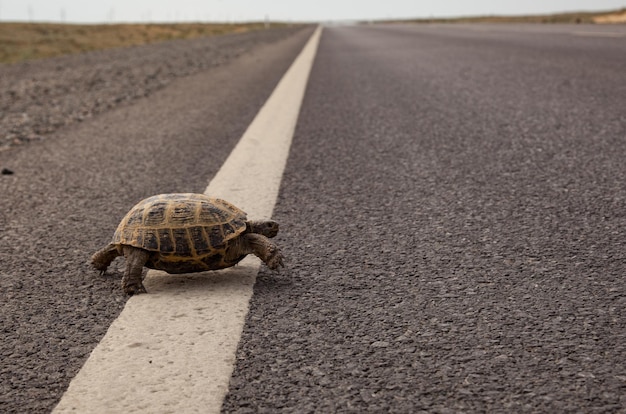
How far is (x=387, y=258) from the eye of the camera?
2.47m

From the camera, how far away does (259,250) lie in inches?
94.6

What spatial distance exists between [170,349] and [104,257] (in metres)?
0.69

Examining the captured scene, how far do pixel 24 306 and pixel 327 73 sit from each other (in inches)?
350

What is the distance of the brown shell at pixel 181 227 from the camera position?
2.33 metres

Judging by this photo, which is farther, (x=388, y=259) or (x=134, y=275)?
(x=388, y=259)

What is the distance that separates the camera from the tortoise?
2.33 metres

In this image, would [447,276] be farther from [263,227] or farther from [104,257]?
[104,257]

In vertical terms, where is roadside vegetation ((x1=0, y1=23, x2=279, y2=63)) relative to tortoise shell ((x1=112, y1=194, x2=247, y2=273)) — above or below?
below

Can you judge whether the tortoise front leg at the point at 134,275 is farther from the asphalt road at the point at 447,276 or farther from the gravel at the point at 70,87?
the gravel at the point at 70,87

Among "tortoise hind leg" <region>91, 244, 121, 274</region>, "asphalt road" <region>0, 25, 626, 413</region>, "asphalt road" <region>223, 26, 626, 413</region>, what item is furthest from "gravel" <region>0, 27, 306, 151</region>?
"tortoise hind leg" <region>91, 244, 121, 274</region>

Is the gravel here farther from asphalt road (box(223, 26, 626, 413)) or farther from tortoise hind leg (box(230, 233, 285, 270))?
tortoise hind leg (box(230, 233, 285, 270))

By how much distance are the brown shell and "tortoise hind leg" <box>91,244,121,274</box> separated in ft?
0.10

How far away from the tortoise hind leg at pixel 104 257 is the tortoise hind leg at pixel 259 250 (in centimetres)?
37

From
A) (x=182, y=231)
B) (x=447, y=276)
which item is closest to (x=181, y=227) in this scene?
(x=182, y=231)
